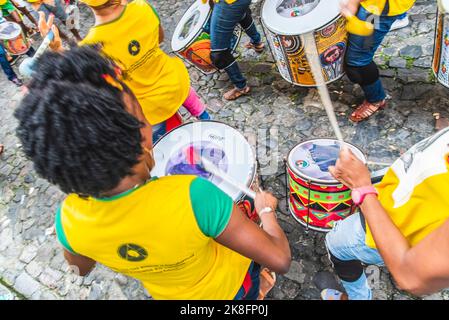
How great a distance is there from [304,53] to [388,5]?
2.03 ft

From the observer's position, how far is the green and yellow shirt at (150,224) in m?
1.21

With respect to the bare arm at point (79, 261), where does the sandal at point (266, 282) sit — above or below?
below

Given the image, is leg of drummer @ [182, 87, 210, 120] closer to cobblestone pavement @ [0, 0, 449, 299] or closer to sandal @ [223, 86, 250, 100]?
cobblestone pavement @ [0, 0, 449, 299]

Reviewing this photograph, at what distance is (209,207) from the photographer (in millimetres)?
1238

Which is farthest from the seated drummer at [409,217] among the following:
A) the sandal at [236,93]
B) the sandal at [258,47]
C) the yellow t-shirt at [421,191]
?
the sandal at [258,47]

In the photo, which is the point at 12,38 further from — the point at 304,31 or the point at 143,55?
the point at 304,31

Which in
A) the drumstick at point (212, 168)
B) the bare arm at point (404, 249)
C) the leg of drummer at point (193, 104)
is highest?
the bare arm at point (404, 249)

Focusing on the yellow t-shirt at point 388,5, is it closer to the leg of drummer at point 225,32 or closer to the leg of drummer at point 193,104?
the leg of drummer at point 225,32

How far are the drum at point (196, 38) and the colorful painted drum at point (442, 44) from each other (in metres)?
1.59

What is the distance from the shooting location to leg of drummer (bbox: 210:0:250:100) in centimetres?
302

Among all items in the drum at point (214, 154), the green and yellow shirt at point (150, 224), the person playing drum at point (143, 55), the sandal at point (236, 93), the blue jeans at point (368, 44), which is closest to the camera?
the green and yellow shirt at point (150, 224)

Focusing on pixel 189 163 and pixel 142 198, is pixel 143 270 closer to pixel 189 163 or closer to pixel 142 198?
pixel 142 198
